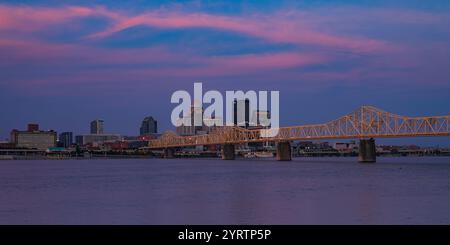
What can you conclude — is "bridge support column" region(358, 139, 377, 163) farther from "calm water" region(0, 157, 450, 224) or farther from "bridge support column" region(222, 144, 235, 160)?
"calm water" region(0, 157, 450, 224)

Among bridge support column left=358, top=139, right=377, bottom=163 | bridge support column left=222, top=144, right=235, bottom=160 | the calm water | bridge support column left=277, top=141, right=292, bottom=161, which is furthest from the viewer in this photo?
bridge support column left=222, top=144, right=235, bottom=160

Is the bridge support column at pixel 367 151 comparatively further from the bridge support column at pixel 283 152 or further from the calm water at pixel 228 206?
the calm water at pixel 228 206

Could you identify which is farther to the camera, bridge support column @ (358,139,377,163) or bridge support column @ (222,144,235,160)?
bridge support column @ (222,144,235,160)

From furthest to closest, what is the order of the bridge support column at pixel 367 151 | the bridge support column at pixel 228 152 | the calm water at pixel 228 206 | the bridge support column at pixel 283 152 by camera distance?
the bridge support column at pixel 228 152
the bridge support column at pixel 283 152
the bridge support column at pixel 367 151
the calm water at pixel 228 206

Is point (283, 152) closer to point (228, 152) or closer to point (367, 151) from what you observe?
point (228, 152)

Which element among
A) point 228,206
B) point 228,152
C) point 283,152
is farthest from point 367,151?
point 228,206

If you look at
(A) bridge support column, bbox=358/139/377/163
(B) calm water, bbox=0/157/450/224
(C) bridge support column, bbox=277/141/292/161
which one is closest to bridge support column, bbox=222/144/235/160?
(C) bridge support column, bbox=277/141/292/161

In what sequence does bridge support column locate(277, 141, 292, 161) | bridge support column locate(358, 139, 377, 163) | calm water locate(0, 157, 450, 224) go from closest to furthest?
1. calm water locate(0, 157, 450, 224)
2. bridge support column locate(358, 139, 377, 163)
3. bridge support column locate(277, 141, 292, 161)

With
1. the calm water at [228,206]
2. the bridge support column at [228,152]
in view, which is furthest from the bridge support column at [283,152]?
the calm water at [228,206]

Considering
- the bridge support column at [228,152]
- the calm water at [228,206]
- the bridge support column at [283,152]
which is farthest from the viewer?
the bridge support column at [228,152]

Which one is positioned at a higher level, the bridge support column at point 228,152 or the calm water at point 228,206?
the bridge support column at point 228,152

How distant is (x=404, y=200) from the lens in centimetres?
3388
